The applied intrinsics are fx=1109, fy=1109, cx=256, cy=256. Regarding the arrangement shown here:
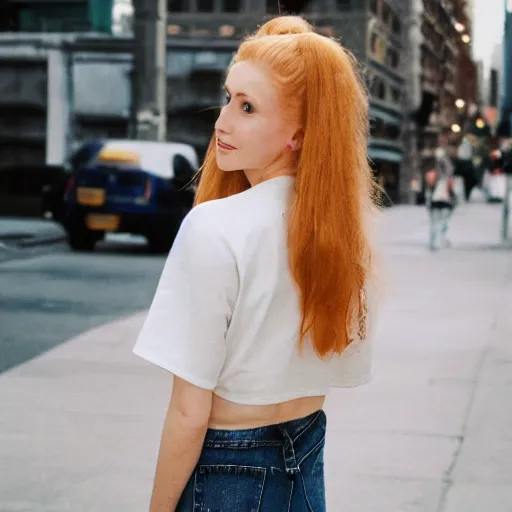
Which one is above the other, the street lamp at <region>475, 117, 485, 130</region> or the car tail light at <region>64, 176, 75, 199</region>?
the street lamp at <region>475, 117, 485, 130</region>

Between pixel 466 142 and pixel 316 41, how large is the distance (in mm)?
31348

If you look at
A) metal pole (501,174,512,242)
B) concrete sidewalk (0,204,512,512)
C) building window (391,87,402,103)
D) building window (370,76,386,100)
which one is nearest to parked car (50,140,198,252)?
metal pole (501,174,512,242)

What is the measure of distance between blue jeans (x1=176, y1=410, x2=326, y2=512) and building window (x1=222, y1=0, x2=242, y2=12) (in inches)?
1307

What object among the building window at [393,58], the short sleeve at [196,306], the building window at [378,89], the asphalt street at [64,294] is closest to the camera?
the short sleeve at [196,306]

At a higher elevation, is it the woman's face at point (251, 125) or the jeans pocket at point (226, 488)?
the woman's face at point (251, 125)

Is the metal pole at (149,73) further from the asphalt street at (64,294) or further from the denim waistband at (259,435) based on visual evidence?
the denim waistband at (259,435)

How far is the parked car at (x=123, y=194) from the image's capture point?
15.1m

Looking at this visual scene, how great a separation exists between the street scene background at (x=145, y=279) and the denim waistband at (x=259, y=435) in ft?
1.18

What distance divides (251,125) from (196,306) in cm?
33

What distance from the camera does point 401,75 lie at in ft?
155

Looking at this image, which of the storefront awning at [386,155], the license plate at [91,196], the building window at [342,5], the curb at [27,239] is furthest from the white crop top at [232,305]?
the storefront awning at [386,155]

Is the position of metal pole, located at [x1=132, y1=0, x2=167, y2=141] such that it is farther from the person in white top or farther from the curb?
the person in white top

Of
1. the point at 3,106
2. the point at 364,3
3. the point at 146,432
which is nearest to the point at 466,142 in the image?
the point at 364,3

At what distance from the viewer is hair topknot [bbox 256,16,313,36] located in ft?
6.20
